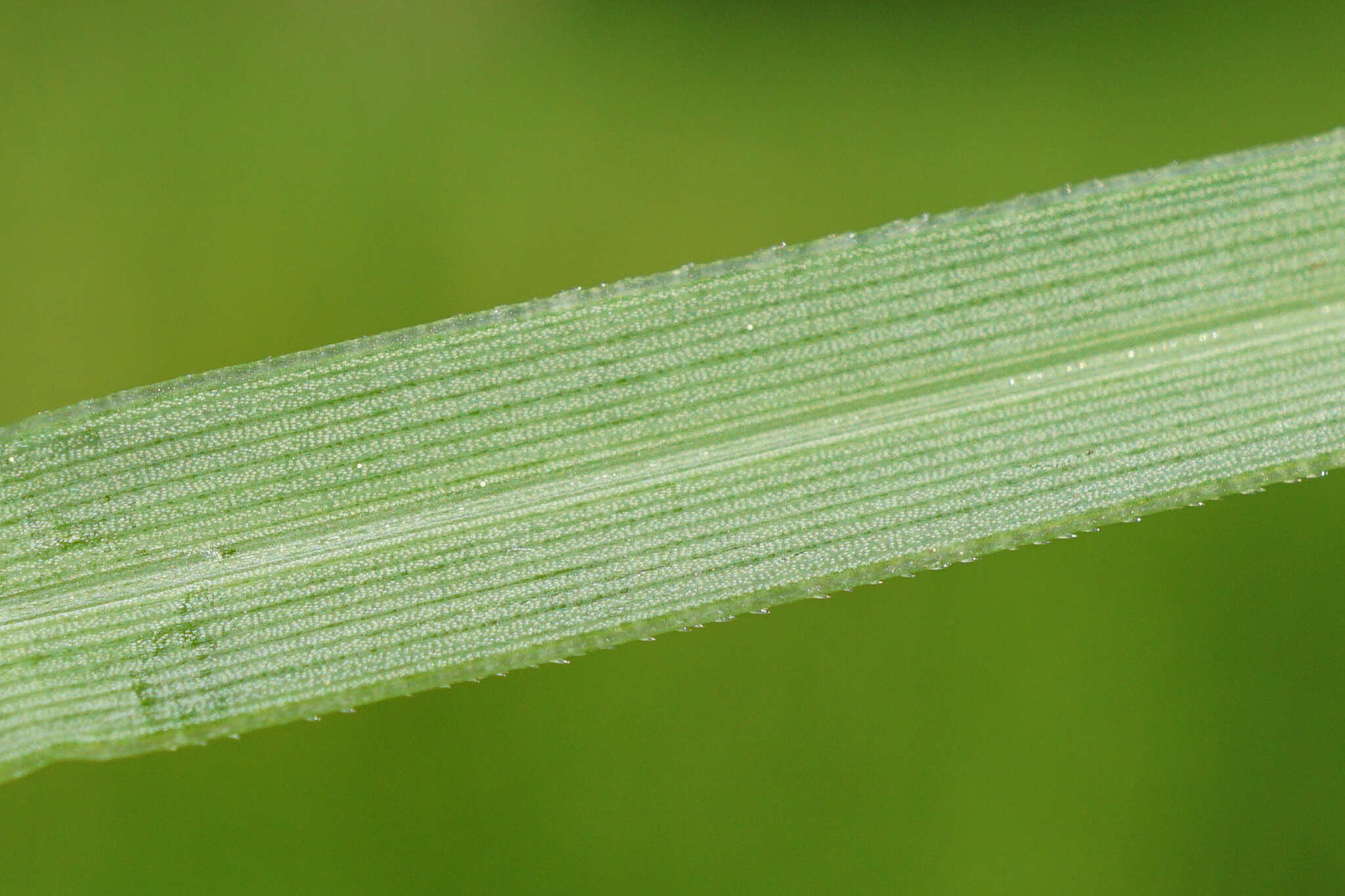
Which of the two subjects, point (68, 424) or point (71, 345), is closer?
point (68, 424)

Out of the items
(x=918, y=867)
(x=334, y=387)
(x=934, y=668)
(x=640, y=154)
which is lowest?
(x=918, y=867)

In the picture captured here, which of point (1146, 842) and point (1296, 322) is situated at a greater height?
point (1296, 322)

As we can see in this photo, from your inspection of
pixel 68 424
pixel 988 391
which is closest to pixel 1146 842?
pixel 988 391

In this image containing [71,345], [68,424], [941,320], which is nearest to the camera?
[68,424]

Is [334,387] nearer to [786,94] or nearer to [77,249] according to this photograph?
[77,249]

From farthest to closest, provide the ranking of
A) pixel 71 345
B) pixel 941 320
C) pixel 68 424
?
pixel 71 345, pixel 941 320, pixel 68 424

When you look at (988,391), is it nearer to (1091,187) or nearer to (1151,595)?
(1091,187)
